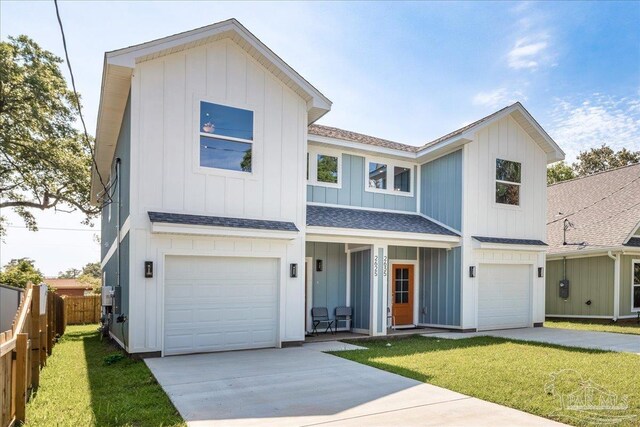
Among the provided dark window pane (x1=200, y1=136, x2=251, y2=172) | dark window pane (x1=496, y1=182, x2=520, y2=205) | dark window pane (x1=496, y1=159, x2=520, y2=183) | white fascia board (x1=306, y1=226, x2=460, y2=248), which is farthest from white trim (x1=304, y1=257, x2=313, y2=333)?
dark window pane (x1=496, y1=159, x2=520, y2=183)

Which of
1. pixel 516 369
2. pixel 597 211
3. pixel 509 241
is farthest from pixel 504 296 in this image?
pixel 597 211

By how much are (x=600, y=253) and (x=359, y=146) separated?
983cm

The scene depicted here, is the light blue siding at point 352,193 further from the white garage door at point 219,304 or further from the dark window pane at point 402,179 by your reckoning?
the white garage door at point 219,304

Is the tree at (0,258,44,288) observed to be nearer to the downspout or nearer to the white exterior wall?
the white exterior wall

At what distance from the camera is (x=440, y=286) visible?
13.4m

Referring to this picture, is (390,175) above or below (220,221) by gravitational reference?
above

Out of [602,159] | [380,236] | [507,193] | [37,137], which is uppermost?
[602,159]

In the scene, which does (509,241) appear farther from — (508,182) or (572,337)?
(572,337)

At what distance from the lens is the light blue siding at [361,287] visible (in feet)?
39.5

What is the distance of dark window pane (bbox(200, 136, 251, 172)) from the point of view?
9242 mm

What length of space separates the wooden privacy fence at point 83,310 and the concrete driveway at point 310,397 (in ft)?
39.2

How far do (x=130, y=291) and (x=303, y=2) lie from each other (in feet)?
20.8

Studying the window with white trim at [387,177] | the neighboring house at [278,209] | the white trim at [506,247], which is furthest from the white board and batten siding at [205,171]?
the white trim at [506,247]

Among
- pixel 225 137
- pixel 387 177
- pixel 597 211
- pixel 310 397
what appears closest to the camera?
pixel 310 397
